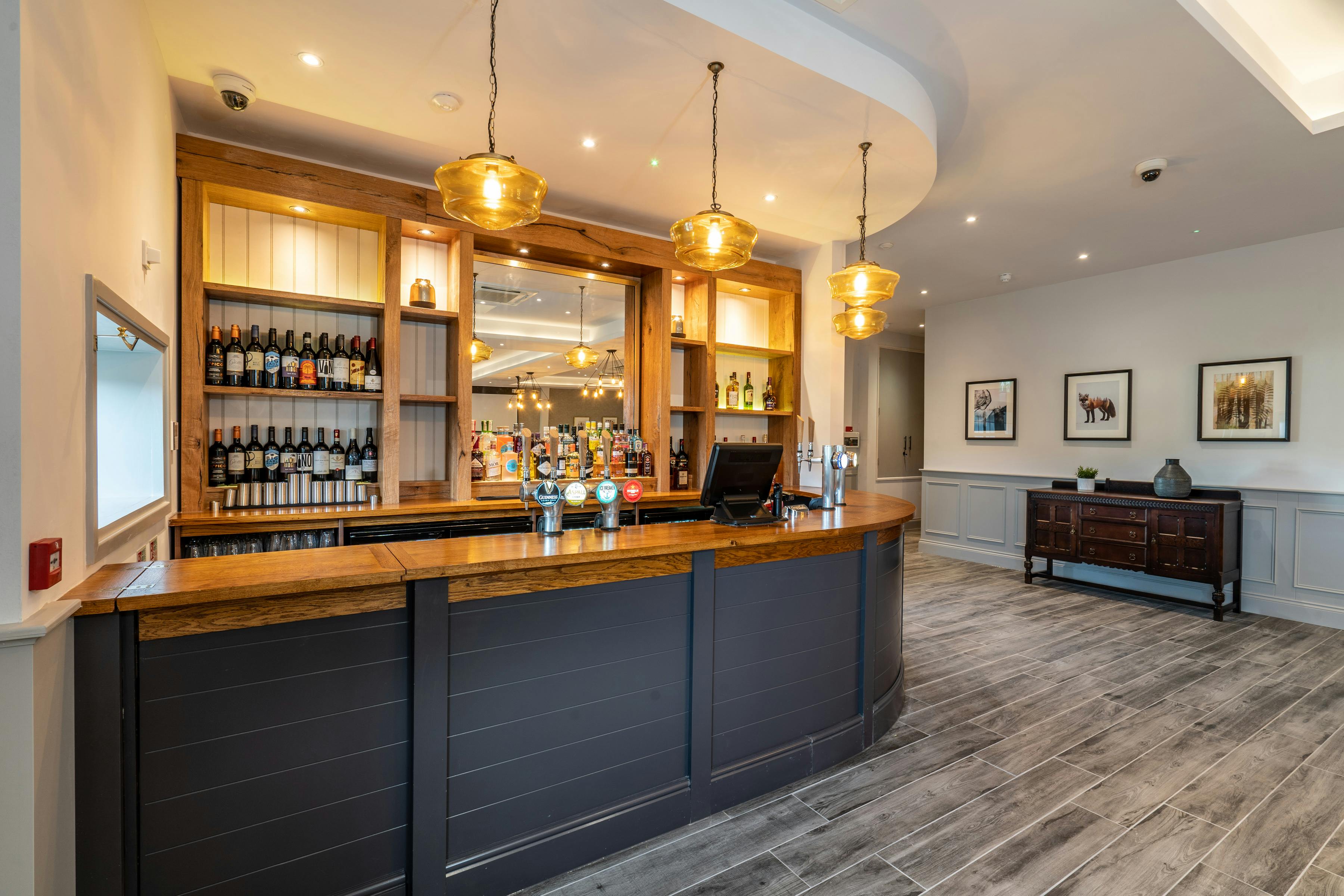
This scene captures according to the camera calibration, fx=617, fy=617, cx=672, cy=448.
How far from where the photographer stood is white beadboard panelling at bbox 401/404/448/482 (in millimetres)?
3932

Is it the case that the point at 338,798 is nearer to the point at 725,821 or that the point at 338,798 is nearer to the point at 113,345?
the point at 725,821

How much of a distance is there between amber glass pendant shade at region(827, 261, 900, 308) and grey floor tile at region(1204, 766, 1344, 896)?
2.60 m

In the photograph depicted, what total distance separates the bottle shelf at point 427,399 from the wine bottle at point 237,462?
0.83 meters

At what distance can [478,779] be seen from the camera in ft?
6.05

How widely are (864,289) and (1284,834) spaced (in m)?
2.79

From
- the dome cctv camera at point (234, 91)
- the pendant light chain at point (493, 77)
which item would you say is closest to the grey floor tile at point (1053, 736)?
the pendant light chain at point (493, 77)

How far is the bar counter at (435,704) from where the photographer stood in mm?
1457

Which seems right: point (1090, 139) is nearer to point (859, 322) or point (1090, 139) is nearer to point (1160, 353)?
point (859, 322)

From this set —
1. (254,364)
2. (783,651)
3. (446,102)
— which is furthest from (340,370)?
(783,651)

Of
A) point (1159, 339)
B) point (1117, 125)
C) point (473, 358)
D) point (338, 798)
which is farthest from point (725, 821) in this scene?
point (1159, 339)

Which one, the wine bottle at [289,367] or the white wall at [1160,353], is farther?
the white wall at [1160,353]

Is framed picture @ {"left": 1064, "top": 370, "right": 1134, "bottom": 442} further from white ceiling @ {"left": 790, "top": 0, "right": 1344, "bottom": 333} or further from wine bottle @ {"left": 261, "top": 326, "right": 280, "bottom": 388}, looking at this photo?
wine bottle @ {"left": 261, "top": 326, "right": 280, "bottom": 388}

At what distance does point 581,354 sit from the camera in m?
4.67

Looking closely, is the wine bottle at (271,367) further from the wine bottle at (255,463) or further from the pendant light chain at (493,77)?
the pendant light chain at (493,77)
